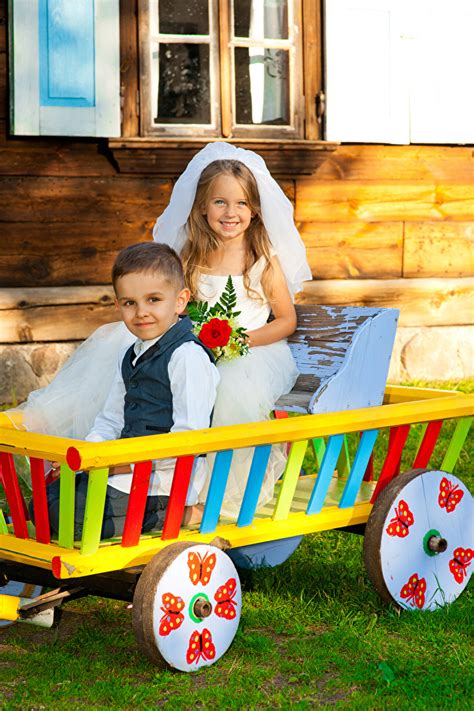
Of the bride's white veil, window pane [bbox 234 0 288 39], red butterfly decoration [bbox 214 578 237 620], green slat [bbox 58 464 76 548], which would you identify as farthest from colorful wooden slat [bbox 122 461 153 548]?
window pane [bbox 234 0 288 39]

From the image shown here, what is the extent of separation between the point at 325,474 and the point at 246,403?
46cm

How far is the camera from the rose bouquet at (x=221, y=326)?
414 centimetres

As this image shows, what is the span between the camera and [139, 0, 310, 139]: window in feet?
25.8

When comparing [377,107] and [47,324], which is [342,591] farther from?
[377,107]

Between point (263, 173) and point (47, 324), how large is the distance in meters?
3.35

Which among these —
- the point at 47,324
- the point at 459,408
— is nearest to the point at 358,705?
Result: the point at 459,408

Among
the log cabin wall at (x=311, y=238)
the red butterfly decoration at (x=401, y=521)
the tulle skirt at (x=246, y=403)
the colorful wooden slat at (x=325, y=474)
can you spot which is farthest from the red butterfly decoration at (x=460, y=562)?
the log cabin wall at (x=311, y=238)

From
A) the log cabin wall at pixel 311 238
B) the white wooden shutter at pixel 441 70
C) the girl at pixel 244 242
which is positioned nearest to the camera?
the girl at pixel 244 242

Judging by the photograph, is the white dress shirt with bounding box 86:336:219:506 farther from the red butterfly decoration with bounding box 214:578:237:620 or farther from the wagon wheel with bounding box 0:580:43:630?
the wagon wheel with bounding box 0:580:43:630

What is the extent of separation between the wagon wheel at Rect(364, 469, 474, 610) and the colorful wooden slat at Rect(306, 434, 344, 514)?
17 cm

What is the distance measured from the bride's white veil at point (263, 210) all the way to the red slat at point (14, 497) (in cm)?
149

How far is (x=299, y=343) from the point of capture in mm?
4609

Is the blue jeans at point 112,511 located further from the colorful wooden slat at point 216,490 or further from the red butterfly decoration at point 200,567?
the red butterfly decoration at point 200,567

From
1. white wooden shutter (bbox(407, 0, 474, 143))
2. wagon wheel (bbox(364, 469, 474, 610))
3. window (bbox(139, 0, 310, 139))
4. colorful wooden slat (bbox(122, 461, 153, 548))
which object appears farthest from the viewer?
white wooden shutter (bbox(407, 0, 474, 143))
